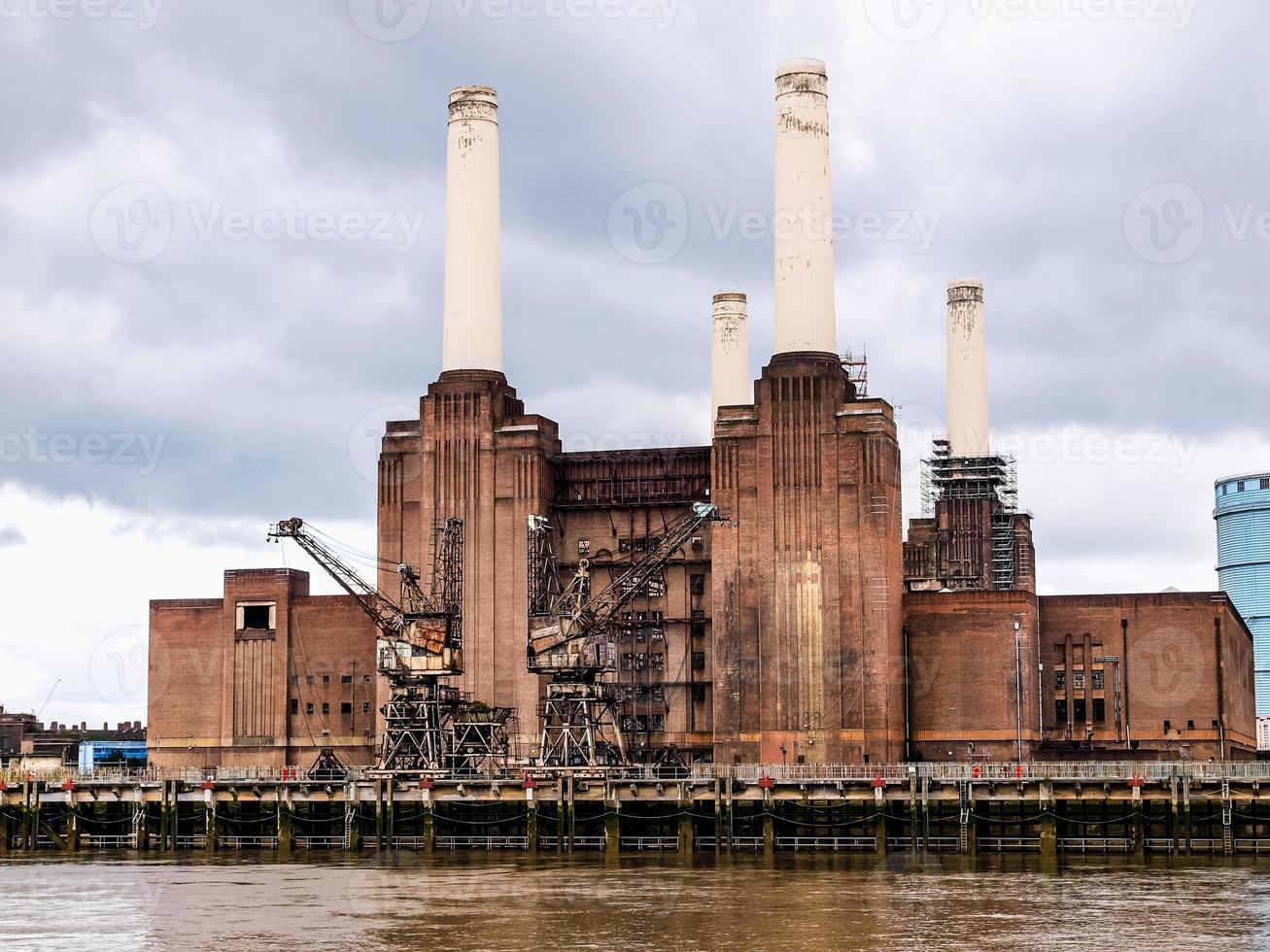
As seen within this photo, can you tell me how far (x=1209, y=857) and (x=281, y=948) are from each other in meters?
44.6

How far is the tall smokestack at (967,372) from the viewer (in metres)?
166

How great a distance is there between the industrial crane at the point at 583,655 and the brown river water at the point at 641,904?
69.5 feet

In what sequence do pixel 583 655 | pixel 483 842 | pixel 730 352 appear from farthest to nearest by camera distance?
pixel 730 352, pixel 583 655, pixel 483 842

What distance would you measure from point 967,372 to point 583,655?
62656mm

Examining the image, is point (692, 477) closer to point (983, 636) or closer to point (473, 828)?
point (983, 636)

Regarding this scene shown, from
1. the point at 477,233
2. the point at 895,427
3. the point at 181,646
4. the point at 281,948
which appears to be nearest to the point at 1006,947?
the point at 281,948

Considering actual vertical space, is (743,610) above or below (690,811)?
above

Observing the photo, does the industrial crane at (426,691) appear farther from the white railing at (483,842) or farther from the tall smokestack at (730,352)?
the tall smokestack at (730,352)

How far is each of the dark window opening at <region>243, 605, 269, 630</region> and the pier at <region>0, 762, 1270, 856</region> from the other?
28926 millimetres

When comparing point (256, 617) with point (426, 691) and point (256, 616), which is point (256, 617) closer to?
point (256, 616)

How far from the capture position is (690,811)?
9569 cm

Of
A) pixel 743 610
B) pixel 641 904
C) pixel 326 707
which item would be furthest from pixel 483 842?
pixel 326 707

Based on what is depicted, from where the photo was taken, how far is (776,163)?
126000 millimetres

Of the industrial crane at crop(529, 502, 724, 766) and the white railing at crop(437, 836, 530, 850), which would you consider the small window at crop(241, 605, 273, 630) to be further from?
the white railing at crop(437, 836, 530, 850)
